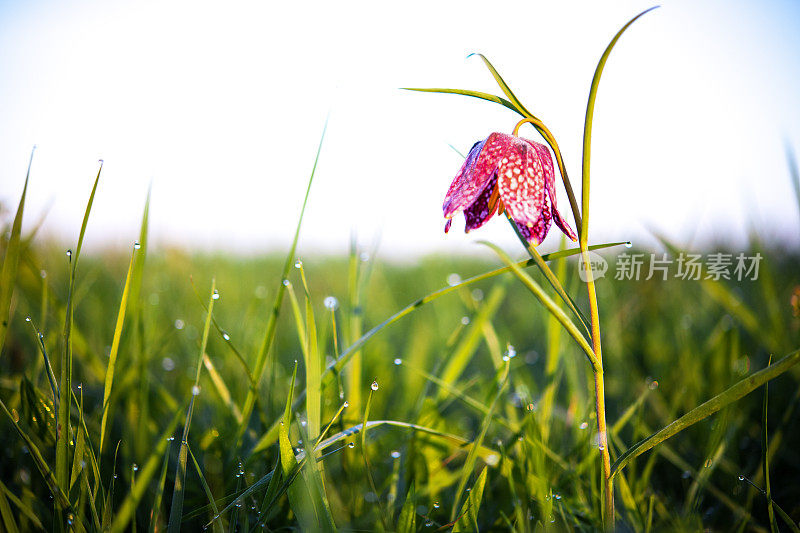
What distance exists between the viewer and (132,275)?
779 mm

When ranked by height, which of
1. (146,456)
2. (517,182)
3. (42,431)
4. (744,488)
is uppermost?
(517,182)

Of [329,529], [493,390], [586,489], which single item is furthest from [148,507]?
[586,489]

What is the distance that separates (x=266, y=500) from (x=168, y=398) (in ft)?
1.49

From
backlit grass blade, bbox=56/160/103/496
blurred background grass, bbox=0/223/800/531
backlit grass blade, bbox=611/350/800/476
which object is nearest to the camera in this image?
backlit grass blade, bbox=611/350/800/476

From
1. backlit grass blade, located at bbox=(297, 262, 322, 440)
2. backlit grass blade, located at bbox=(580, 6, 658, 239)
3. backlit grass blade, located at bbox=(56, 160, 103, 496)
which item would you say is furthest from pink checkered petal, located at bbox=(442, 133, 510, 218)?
backlit grass blade, located at bbox=(56, 160, 103, 496)

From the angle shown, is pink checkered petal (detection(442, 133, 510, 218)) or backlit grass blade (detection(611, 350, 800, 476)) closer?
backlit grass blade (detection(611, 350, 800, 476))

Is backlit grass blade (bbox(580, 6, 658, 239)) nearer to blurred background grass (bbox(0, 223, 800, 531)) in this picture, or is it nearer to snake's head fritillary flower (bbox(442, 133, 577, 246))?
snake's head fritillary flower (bbox(442, 133, 577, 246))

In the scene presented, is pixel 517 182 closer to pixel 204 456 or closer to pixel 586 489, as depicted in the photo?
pixel 586 489

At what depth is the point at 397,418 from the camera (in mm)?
1195

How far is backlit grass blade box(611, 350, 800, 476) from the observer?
1.86 ft

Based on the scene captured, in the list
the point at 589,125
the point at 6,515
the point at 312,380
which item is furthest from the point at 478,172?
the point at 6,515

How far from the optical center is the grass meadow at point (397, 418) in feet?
2.29

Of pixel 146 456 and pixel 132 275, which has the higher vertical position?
pixel 132 275

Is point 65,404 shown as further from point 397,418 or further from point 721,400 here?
point 721,400
